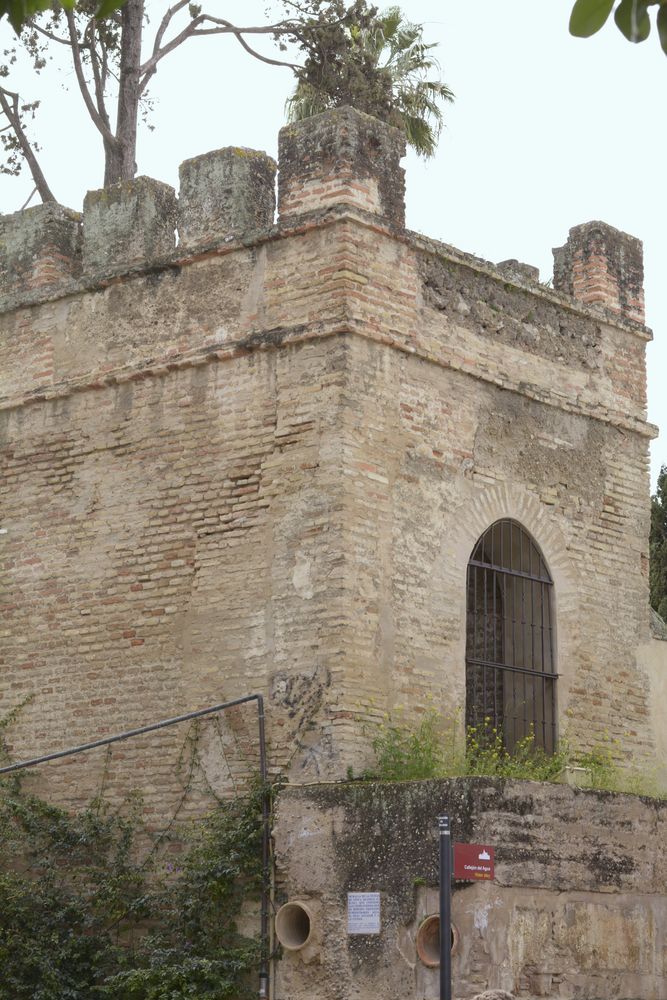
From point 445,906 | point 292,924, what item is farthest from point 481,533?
point 445,906

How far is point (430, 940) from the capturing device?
9.24 m

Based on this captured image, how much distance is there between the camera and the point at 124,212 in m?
12.1

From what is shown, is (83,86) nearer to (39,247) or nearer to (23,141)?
(23,141)

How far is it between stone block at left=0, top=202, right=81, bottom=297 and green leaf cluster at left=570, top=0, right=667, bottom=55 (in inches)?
346

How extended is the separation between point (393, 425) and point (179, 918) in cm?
358

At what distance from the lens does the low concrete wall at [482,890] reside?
364 inches

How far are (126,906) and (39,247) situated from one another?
516 cm

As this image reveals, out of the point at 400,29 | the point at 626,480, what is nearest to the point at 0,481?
the point at 626,480

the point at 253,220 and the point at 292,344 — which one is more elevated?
the point at 253,220

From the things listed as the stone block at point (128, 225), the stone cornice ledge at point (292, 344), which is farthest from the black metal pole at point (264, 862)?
the stone block at point (128, 225)

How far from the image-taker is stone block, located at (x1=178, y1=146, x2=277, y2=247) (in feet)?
37.4

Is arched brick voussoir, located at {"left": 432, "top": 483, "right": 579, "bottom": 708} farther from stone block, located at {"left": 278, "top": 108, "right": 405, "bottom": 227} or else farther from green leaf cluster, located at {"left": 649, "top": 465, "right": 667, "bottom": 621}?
green leaf cluster, located at {"left": 649, "top": 465, "right": 667, "bottom": 621}

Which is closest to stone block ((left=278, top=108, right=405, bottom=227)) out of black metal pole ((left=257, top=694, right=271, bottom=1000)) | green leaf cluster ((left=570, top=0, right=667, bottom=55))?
black metal pole ((left=257, top=694, right=271, bottom=1000))

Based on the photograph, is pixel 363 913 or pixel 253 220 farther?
pixel 253 220
